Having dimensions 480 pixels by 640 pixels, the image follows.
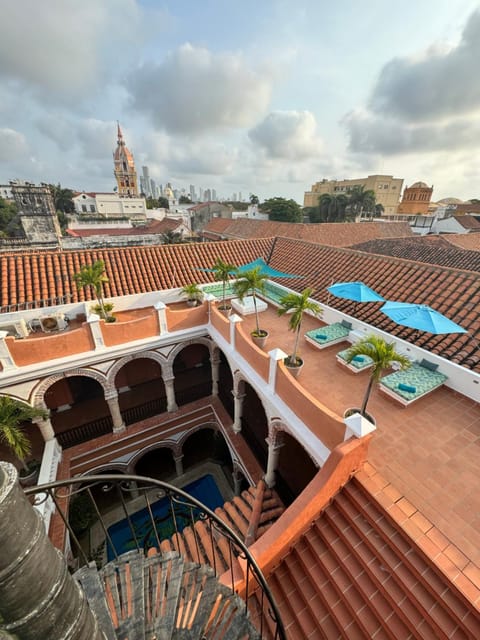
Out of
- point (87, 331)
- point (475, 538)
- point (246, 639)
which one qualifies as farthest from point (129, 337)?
point (475, 538)

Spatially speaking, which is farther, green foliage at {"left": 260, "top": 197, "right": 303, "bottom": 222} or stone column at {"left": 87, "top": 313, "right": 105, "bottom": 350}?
green foliage at {"left": 260, "top": 197, "right": 303, "bottom": 222}

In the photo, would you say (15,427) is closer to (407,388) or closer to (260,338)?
(260,338)

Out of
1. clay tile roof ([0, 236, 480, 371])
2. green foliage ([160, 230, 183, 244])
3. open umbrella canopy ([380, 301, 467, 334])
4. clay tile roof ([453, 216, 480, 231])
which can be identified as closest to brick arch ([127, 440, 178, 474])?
clay tile roof ([0, 236, 480, 371])

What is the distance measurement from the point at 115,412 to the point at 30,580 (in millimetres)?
9586

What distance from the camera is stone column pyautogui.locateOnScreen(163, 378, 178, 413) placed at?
36.1ft

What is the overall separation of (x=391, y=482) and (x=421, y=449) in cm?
122

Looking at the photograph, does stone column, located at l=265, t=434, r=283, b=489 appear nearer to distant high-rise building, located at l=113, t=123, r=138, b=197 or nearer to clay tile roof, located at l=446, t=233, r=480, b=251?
clay tile roof, located at l=446, t=233, r=480, b=251

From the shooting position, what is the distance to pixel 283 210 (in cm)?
5031

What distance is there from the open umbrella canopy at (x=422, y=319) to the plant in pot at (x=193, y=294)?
7279 millimetres

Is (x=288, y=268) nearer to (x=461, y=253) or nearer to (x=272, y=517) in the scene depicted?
(x=272, y=517)

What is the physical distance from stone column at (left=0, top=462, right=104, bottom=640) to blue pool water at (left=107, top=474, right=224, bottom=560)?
1019 cm

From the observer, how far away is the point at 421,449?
5.73 metres

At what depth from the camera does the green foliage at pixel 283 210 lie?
50.4 metres

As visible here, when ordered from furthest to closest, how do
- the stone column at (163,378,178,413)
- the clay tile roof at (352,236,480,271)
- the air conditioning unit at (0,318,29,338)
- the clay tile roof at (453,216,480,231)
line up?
the clay tile roof at (453,216,480,231) < the clay tile roof at (352,236,480,271) < the stone column at (163,378,178,413) < the air conditioning unit at (0,318,29,338)
